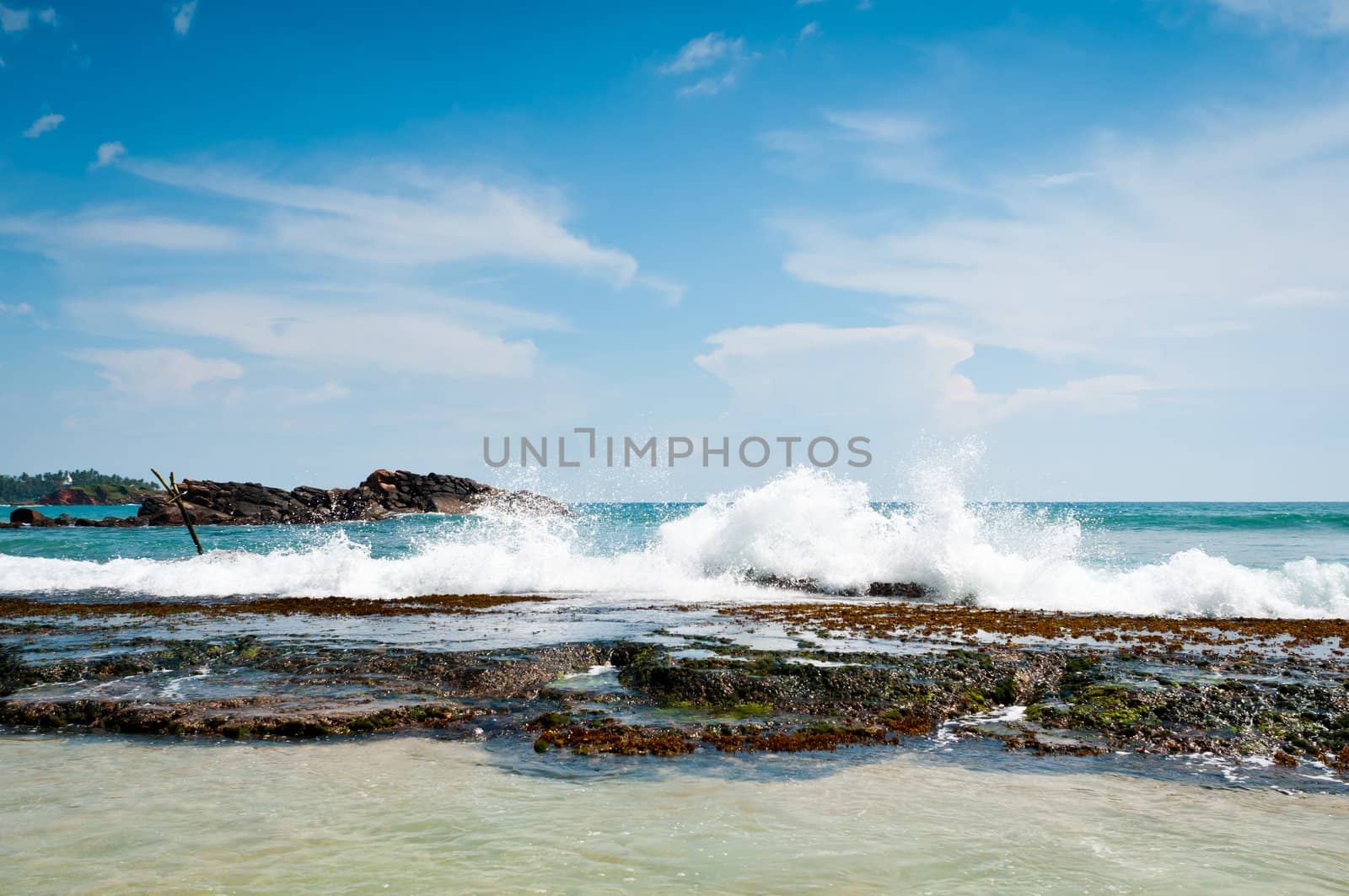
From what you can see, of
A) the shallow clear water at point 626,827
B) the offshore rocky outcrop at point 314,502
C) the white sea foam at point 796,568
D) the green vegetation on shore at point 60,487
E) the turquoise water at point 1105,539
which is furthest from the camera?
the green vegetation on shore at point 60,487

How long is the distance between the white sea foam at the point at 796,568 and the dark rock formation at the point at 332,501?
39417 mm

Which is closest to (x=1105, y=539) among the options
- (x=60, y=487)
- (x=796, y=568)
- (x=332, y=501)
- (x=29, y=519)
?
(x=796, y=568)

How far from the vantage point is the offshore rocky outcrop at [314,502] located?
64.6 metres

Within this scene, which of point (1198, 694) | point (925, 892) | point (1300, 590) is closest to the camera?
point (925, 892)

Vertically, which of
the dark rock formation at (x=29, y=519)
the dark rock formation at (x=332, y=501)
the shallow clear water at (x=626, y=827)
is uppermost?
the dark rock formation at (x=332, y=501)

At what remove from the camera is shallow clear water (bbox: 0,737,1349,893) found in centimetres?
478

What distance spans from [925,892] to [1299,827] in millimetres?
3022

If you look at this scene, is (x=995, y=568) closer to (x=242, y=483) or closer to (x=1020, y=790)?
(x=1020, y=790)

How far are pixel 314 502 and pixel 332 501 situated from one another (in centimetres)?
172

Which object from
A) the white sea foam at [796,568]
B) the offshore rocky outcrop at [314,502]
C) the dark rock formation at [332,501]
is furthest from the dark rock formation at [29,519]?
the white sea foam at [796,568]

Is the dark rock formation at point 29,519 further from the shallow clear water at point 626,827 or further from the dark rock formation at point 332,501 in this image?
the shallow clear water at point 626,827

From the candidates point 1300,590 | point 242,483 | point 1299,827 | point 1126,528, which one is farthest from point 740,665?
point 242,483

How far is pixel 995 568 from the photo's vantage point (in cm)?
1841

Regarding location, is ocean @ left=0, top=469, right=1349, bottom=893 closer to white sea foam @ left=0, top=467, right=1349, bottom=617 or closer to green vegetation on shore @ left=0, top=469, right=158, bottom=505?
white sea foam @ left=0, top=467, right=1349, bottom=617
